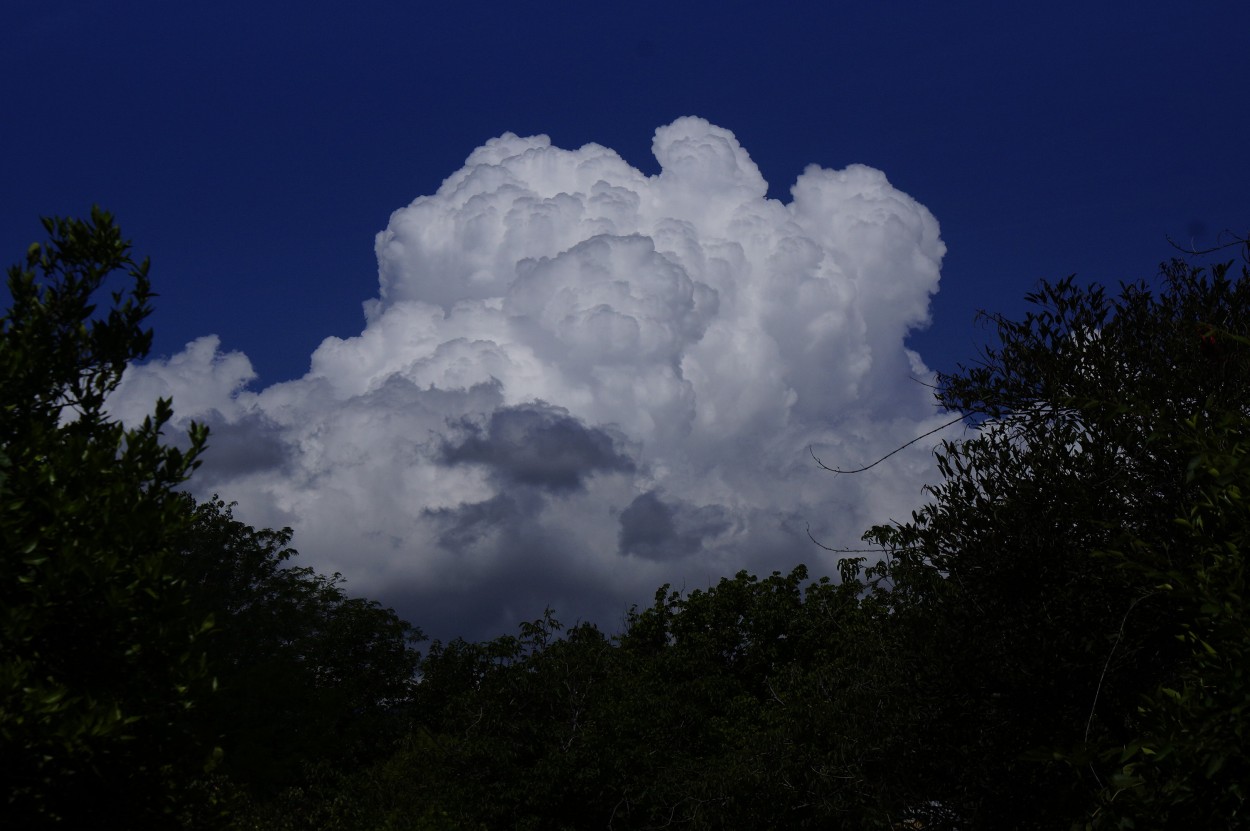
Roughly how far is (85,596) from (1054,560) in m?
9.77

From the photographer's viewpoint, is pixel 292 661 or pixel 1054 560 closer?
pixel 1054 560

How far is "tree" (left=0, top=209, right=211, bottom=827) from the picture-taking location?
6.75m

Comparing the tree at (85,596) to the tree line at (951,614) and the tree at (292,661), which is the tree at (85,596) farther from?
the tree at (292,661)

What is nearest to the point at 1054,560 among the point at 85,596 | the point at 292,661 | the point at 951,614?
the point at 951,614

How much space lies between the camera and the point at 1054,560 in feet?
38.9

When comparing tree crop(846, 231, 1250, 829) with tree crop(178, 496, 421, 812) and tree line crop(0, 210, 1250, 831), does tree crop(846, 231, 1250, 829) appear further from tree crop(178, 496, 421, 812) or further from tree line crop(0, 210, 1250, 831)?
tree crop(178, 496, 421, 812)

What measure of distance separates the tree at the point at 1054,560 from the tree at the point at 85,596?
7.98 metres

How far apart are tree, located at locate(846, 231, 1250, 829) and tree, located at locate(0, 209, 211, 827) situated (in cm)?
798

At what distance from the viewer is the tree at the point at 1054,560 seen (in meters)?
11.0

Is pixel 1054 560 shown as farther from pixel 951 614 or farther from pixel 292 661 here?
pixel 292 661

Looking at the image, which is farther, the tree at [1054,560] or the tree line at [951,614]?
the tree at [1054,560]

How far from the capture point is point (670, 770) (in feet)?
93.1

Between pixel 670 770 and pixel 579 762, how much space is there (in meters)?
2.86

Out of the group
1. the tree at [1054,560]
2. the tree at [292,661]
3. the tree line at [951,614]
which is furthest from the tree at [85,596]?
the tree at [292,661]
